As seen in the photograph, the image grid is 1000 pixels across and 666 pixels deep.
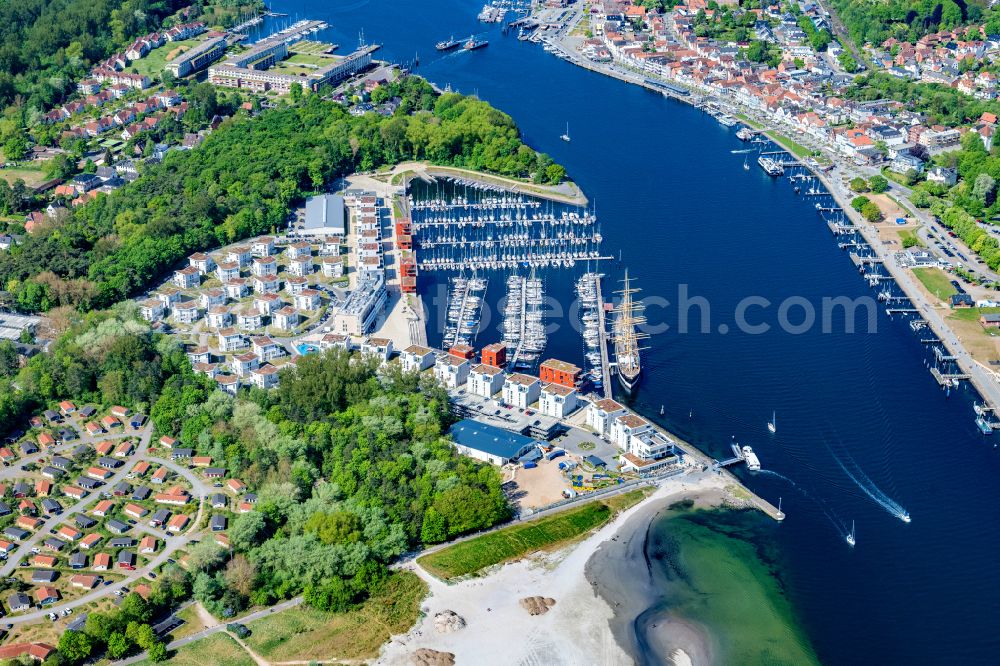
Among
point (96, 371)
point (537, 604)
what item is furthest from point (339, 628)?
point (96, 371)

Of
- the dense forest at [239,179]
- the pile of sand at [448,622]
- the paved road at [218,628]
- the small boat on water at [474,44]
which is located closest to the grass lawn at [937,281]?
the dense forest at [239,179]

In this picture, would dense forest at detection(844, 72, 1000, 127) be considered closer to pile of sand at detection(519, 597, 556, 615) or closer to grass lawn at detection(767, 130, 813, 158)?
grass lawn at detection(767, 130, 813, 158)

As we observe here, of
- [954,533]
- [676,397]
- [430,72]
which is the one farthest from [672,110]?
[954,533]

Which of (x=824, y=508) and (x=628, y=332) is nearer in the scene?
(x=824, y=508)

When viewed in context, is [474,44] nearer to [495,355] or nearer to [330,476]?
[495,355]

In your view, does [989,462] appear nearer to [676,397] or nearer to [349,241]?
[676,397]

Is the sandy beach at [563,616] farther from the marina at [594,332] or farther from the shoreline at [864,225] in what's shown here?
the shoreline at [864,225]

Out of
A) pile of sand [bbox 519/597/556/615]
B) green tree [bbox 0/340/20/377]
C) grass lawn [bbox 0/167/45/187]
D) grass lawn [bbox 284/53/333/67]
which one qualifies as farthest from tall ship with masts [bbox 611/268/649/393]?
grass lawn [bbox 284/53/333/67]
